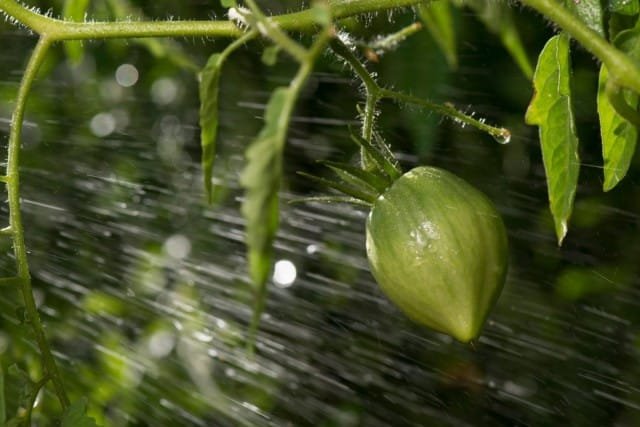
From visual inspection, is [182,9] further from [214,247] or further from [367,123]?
[367,123]

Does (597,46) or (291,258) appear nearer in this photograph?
(597,46)

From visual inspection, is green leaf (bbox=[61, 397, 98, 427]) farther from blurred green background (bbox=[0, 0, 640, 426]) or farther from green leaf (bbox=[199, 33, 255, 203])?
blurred green background (bbox=[0, 0, 640, 426])

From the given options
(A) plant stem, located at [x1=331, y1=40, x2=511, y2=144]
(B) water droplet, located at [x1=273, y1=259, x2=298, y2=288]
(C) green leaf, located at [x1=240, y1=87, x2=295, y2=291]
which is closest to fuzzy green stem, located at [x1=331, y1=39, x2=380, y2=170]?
(A) plant stem, located at [x1=331, y1=40, x2=511, y2=144]

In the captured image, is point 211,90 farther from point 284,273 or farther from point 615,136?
point 284,273

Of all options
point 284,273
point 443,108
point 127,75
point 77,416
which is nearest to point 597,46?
point 443,108

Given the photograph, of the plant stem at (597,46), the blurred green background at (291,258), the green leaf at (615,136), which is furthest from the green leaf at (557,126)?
the blurred green background at (291,258)
